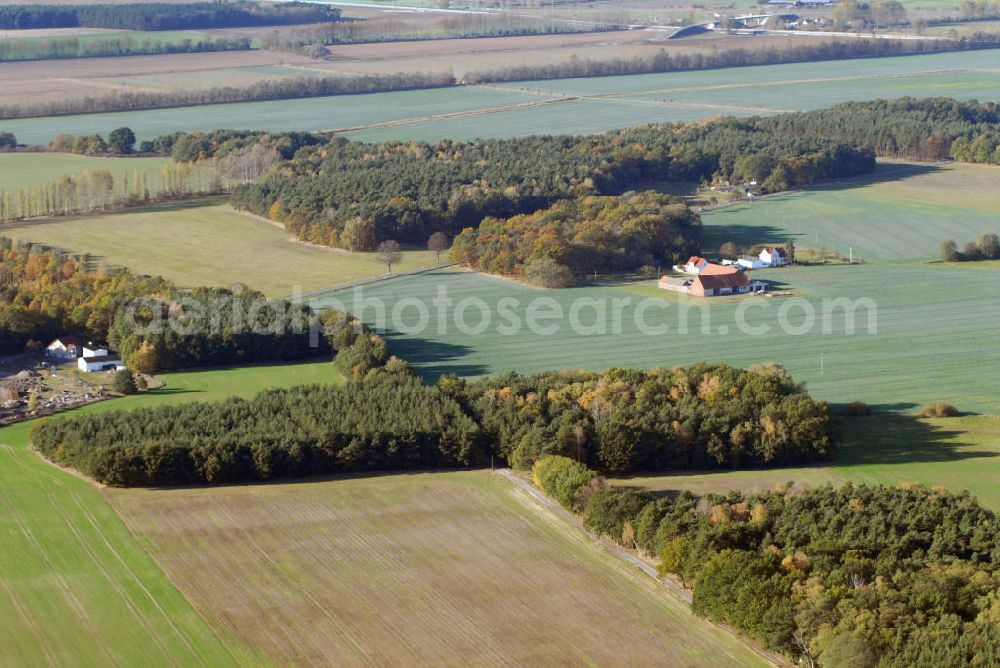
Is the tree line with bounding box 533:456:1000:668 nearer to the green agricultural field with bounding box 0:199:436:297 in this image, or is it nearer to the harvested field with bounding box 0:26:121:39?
the green agricultural field with bounding box 0:199:436:297

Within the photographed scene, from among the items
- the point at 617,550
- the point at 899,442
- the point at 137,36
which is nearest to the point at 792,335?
the point at 899,442

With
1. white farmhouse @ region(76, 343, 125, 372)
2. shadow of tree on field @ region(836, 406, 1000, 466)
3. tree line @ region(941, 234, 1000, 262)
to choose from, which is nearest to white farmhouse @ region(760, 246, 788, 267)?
tree line @ region(941, 234, 1000, 262)

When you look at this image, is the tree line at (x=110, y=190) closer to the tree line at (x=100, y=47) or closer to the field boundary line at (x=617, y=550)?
the field boundary line at (x=617, y=550)

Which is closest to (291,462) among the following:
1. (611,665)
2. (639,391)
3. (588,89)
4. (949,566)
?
(639,391)

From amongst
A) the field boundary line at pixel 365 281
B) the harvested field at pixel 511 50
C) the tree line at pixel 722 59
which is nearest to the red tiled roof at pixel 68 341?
the field boundary line at pixel 365 281

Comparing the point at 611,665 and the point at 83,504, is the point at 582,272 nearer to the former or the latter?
the point at 83,504

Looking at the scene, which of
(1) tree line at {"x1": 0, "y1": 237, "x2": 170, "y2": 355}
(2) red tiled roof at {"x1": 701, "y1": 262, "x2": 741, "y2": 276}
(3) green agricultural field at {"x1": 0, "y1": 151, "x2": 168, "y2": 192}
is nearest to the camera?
(1) tree line at {"x1": 0, "y1": 237, "x2": 170, "y2": 355}

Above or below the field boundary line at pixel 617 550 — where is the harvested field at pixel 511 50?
above
